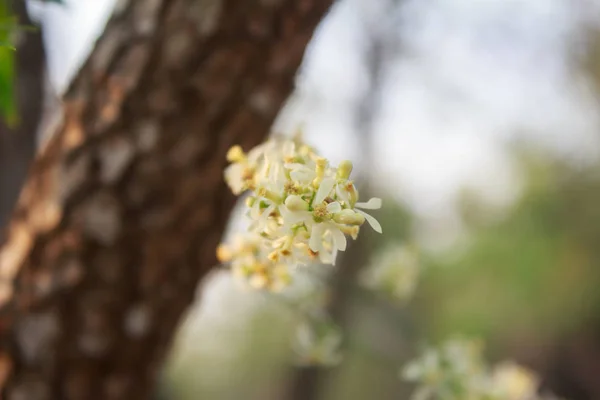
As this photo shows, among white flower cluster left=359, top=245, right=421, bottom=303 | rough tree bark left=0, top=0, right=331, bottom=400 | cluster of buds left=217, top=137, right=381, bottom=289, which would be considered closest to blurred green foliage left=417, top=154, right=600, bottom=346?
white flower cluster left=359, top=245, right=421, bottom=303

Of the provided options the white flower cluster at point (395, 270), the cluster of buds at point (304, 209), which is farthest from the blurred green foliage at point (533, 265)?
the cluster of buds at point (304, 209)

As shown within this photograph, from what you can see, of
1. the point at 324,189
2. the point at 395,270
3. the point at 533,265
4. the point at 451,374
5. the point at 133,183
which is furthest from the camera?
the point at 533,265

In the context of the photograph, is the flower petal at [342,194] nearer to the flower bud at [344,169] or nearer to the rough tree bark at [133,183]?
the flower bud at [344,169]

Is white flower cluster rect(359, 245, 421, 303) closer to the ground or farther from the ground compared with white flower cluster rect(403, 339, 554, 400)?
farther from the ground

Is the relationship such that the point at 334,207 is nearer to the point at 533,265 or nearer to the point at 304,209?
the point at 304,209

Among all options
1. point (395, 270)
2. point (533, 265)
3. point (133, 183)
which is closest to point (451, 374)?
point (395, 270)

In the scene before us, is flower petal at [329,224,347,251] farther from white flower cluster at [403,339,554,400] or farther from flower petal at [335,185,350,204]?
white flower cluster at [403,339,554,400]
